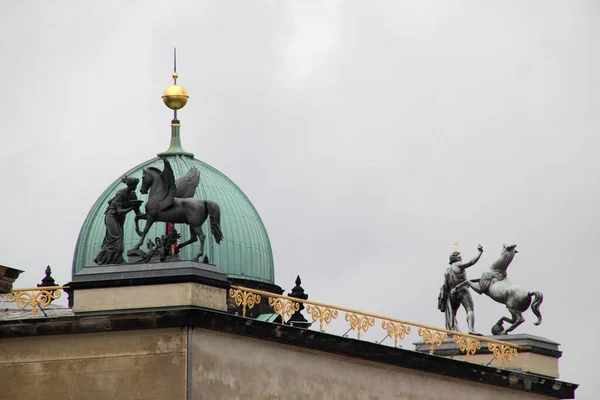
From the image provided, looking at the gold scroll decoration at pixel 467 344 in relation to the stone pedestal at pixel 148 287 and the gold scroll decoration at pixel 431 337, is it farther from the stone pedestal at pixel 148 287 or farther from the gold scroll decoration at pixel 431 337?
the stone pedestal at pixel 148 287

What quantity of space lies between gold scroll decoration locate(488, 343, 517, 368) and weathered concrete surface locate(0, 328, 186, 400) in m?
13.1

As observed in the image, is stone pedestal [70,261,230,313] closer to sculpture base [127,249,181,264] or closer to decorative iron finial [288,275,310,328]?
sculpture base [127,249,181,264]

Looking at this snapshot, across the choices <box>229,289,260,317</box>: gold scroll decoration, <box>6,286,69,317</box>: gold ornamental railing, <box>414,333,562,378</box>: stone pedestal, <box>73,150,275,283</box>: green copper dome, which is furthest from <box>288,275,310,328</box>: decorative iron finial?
<box>6,286,69,317</box>: gold ornamental railing

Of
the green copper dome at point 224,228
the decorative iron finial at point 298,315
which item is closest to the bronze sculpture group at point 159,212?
the decorative iron finial at point 298,315

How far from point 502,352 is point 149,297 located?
1385 cm

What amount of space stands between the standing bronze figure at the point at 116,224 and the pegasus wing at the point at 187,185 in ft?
3.22

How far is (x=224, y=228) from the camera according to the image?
76500 mm

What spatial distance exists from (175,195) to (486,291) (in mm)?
13077

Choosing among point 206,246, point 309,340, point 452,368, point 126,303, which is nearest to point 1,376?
point 126,303

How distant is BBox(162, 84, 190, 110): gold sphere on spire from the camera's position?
72.7 m

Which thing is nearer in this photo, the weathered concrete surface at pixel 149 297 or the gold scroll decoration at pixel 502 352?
the weathered concrete surface at pixel 149 297

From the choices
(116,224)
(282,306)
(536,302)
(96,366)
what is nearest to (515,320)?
(536,302)

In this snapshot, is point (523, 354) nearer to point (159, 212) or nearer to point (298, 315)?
point (298, 315)

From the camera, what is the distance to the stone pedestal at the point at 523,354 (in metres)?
66.8
